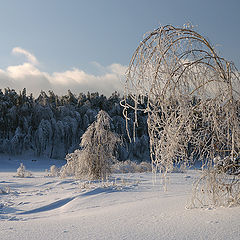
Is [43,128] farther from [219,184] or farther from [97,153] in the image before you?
[219,184]

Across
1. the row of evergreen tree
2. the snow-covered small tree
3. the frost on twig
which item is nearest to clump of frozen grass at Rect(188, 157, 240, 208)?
the frost on twig

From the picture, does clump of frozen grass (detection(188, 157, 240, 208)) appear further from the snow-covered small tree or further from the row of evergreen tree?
the row of evergreen tree

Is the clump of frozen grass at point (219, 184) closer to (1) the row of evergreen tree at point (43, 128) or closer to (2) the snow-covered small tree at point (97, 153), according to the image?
(2) the snow-covered small tree at point (97, 153)

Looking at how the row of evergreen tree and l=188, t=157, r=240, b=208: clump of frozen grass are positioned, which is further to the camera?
the row of evergreen tree

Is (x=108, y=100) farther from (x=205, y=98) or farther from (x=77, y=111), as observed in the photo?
(x=205, y=98)

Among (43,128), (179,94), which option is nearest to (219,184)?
(179,94)

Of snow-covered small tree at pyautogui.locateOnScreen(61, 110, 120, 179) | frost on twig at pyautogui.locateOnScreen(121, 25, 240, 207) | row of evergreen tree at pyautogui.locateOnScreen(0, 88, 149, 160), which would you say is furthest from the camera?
row of evergreen tree at pyautogui.locateOnScreen(0, 88, 149, 160)

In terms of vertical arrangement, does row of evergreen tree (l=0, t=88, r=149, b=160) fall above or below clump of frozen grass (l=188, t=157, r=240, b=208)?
above

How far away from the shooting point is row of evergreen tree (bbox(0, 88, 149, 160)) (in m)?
29.8

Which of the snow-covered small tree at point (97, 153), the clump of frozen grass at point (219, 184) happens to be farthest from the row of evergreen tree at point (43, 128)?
the clump of frozen grass at point (219, 184)

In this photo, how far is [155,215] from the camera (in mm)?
3305

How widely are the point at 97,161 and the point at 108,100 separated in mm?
33031

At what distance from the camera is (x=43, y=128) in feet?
100

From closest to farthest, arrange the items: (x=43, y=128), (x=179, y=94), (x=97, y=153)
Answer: (x=179, y=94)
(x=97, y=153)
(x=43, y=128)
